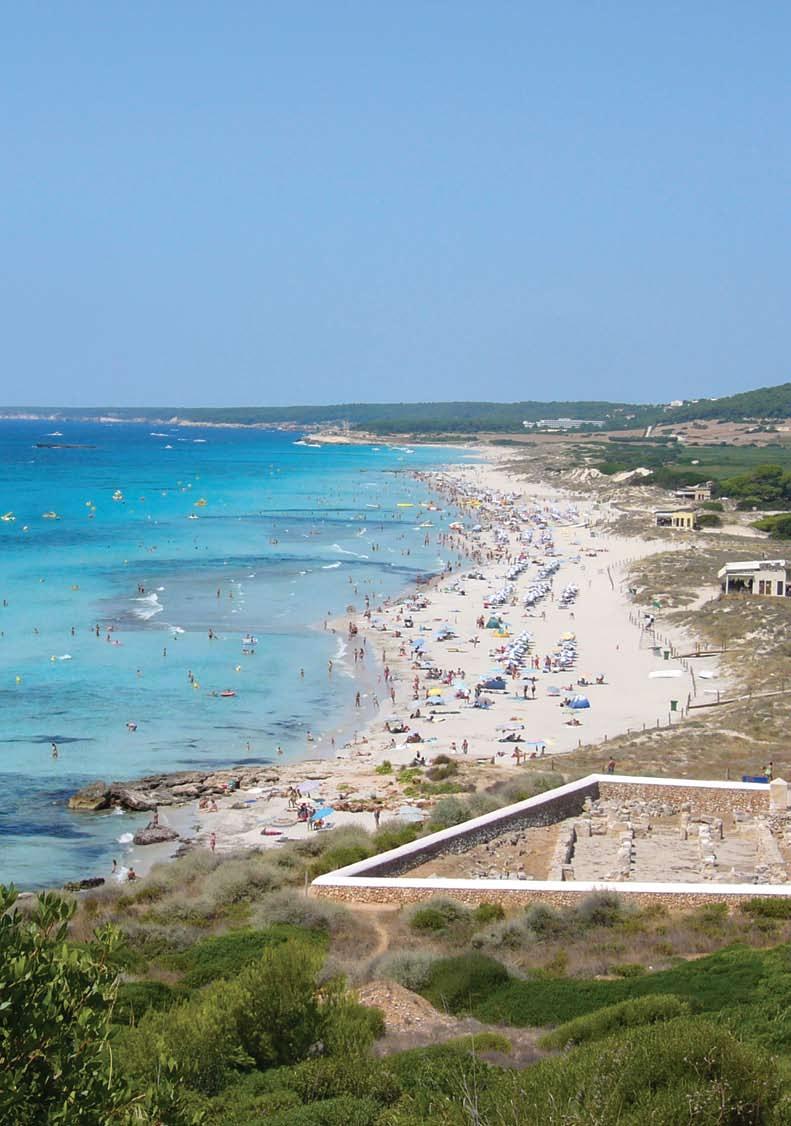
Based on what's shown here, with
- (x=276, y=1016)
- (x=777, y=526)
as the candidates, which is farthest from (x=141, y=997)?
(x=777, y=526)

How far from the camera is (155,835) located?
24.3 metres

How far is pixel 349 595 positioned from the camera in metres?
54.9

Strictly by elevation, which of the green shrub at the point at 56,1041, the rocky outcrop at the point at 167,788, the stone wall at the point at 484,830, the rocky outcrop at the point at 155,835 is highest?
the green shrub at the point at 56,1041

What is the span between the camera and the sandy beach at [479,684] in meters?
26.0

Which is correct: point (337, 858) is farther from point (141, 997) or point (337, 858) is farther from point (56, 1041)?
point (56, 1041)

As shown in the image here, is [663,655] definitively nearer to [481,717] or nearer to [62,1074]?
[481,717]

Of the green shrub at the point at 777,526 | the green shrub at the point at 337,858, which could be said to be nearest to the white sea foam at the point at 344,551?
the green shrub at the point at 777,526

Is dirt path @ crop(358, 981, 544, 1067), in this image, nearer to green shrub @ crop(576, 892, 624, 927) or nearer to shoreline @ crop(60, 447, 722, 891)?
green shrub @ crop(576, 892, 624, 927)

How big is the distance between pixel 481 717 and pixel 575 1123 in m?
26.4

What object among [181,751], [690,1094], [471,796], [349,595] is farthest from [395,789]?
[349,595]

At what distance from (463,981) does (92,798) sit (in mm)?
14507

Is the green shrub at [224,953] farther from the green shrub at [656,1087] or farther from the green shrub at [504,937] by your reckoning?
the green shrub at [656,1087]

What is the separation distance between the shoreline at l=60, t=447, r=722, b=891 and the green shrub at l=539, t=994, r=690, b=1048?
38.7ft

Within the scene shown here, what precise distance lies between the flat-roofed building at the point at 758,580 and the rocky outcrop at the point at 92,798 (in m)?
29.5
